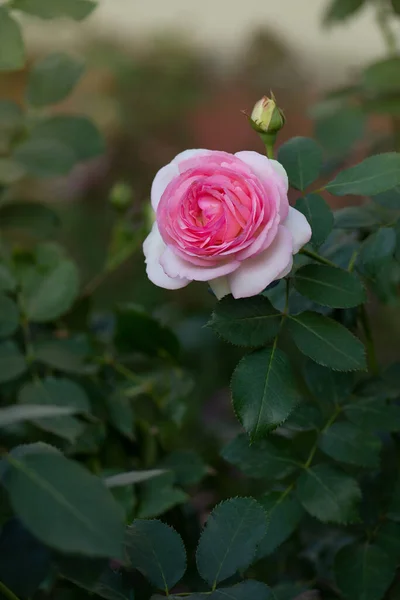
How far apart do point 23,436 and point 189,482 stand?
0.15 meters

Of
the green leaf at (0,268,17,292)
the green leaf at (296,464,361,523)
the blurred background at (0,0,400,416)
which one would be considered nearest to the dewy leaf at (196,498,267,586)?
the green leaf at (296,464,361,523)

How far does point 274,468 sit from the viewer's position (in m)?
0.52

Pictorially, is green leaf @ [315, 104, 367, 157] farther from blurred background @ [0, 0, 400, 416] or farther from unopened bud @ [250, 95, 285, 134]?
blurred background @ [0, 0, 400, 416]

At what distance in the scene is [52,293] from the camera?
0.67 m

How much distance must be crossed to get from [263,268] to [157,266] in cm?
7

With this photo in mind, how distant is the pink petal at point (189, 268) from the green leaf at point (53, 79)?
0.37 metres

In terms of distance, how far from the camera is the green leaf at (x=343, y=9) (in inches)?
32.7

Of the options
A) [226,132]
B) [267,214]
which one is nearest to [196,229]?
[267,214]

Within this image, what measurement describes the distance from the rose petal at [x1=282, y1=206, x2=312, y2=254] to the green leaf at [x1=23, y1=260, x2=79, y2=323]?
11.2 inches

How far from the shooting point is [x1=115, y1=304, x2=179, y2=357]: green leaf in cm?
66

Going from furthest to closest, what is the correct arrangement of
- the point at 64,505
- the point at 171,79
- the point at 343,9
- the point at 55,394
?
the point at 171,79 < the point at 343,9 < the point at 55,394 < the point at 64,505

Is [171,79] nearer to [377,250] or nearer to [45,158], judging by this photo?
[45,158]

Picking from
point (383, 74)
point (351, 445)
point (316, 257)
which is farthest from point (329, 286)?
point (383, 74)

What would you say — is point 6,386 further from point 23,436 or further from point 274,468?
point 274,468
